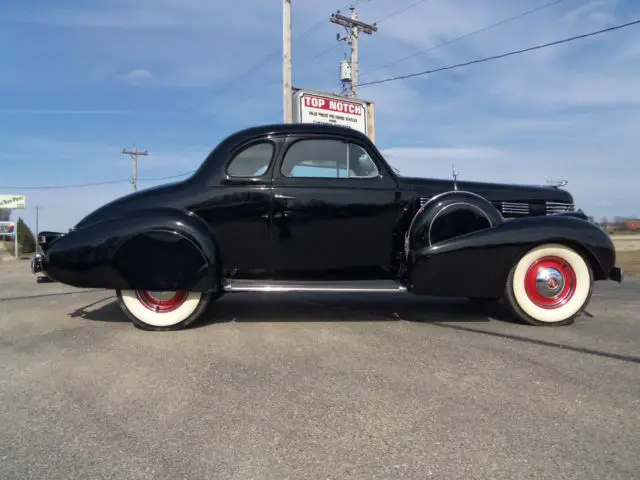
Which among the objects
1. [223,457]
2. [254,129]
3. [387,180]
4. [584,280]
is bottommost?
[223,457]

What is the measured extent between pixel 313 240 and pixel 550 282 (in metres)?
2.29

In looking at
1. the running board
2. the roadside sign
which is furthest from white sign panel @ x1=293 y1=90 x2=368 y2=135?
the running board

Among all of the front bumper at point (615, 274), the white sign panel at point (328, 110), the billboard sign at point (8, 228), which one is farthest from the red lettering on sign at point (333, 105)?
the billboard sign at point (8, 228)

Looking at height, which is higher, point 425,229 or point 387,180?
point 387,180

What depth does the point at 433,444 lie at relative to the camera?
2.31 m

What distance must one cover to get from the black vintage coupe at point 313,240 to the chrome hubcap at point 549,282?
0.01 metres

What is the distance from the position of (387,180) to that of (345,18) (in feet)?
58.9

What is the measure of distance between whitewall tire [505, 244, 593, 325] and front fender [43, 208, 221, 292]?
9.37 feet

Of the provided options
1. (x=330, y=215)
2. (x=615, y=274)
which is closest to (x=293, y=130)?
(x=330, y=215)

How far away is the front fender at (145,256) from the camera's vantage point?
445 centimetres

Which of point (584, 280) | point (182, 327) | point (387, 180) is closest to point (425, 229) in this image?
point (387, 180)

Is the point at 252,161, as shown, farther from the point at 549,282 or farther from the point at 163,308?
the point at 549,282

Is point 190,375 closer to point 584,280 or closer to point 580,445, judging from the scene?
point 580,445

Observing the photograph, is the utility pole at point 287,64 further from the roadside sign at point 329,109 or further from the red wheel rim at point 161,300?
the red wheel rim at point 161,300
